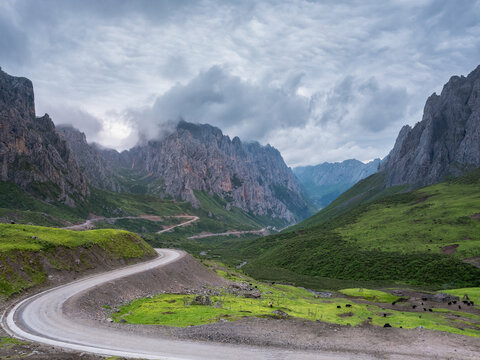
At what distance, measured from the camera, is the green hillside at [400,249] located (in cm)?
10644

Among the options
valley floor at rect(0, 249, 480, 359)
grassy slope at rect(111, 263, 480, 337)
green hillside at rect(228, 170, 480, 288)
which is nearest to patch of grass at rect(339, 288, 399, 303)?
grassy slope at rect(111, 263, 480, 337)

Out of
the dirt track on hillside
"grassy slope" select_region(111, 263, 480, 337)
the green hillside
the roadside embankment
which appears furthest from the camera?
the green hillside

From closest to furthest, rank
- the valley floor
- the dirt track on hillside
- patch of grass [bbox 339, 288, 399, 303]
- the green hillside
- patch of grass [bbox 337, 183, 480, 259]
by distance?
the valley floor
the dirt track on hillside
patch of grass [bbox 339, 288, 399, 303]
the green hillside
patch of grass [bbox 337, 183, 480, 259]

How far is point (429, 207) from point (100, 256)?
169 metres

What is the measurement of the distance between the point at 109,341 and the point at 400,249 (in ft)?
412

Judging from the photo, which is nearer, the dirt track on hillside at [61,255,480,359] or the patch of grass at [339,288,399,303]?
the dirt track on hillside at [61,255,480,359]

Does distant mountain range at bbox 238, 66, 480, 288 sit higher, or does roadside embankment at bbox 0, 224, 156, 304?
roadside embankment at bbox 0, 224, 156, 304

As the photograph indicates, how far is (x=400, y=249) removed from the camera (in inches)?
4921

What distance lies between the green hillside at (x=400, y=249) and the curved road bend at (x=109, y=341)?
94.2m

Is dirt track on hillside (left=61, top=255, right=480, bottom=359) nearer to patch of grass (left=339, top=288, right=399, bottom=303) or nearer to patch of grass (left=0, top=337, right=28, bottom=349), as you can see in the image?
patch of grass (left=0, top=337, right=28, bottom=349)

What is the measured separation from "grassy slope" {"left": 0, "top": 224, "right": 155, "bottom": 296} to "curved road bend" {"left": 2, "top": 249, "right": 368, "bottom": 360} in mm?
8137

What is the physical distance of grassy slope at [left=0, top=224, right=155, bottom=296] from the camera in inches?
1899

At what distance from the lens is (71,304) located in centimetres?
4288

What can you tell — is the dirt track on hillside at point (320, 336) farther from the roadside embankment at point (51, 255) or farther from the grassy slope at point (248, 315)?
the roadside embankment at point (51, 255)
